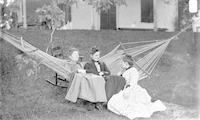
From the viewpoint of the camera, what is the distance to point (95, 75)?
4.17 meters

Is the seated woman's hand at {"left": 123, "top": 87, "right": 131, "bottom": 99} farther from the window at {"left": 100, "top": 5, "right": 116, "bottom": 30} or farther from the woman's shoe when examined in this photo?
the window at {"left": 100, "top": 5, "right": 116, "bottom": 30}

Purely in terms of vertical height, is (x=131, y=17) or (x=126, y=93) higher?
(x=131, y=17)

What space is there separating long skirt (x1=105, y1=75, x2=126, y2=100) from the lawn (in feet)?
0.91

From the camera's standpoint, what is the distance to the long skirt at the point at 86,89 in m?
3.98

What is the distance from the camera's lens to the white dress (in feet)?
13.3

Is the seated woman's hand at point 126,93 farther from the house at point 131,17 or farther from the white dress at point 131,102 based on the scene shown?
the house at point 131,17

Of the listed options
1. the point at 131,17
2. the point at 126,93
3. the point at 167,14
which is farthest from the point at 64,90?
the point at 167,14

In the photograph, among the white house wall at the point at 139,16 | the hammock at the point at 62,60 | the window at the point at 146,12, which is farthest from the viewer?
the window at the point at 146,12

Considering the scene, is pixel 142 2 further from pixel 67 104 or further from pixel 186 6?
pixel 67 104

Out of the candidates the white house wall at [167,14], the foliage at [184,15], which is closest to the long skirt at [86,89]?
the foliage at [184,15]

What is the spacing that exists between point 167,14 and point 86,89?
568 centimetres

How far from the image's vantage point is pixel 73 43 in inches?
267

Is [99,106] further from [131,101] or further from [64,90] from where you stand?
[64,90]

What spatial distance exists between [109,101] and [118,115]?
0.73 ft
